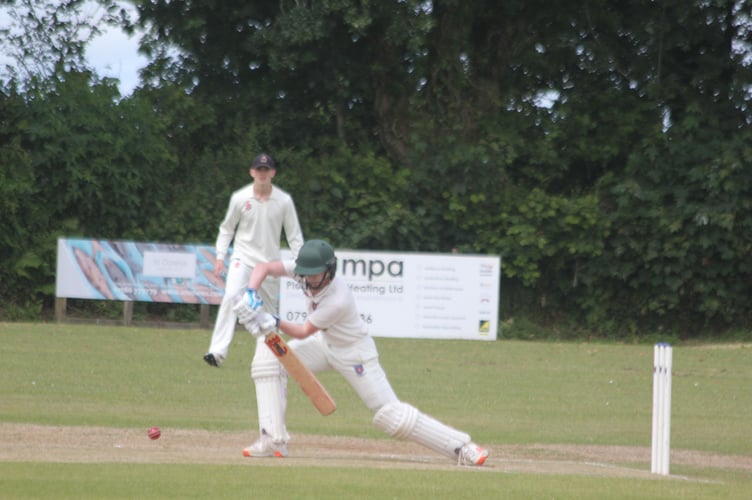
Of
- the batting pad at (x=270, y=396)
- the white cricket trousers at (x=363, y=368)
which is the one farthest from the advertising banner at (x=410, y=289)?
the white cricket trousers at (x=363, y=368)

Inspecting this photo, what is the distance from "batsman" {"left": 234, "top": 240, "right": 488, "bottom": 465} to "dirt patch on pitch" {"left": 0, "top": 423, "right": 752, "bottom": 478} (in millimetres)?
220

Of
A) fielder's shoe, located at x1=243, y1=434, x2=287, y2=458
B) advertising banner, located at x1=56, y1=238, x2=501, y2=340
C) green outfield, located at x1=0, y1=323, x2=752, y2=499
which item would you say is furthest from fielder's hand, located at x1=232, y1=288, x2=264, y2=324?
advertising banner, located at x1=56, y1=238, x2=501, y2=340

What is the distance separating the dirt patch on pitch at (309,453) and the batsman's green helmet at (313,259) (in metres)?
1.41

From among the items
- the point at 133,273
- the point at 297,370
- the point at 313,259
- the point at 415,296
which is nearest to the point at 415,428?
the point at 297,370

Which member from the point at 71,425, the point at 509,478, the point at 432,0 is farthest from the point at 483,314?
the point at 509,478

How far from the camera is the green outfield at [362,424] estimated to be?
771cm

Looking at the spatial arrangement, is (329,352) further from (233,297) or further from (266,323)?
(233,297)

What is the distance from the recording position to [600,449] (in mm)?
11062

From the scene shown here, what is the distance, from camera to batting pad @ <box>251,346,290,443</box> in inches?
365

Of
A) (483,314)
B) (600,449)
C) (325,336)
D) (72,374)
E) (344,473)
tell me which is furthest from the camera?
(483,314)

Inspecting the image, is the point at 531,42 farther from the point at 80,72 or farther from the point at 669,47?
the point at 80,72

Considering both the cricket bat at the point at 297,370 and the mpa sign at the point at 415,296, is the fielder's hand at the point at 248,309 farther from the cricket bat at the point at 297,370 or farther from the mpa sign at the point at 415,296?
the mpa sign at the point at 415,296

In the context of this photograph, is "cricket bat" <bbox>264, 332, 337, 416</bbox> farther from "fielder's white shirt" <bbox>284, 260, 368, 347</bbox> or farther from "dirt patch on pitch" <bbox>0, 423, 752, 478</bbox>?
"dirt patch on pitch" <bbox>0, 423, 752, 478</bbox>

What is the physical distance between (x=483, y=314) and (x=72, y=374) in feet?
33.9
